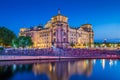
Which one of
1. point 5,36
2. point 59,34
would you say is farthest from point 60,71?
point 59,34

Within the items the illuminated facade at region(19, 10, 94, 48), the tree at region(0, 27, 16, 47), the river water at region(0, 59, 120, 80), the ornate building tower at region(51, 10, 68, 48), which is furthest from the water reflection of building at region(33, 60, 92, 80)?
the ornate building tower at region(51, 10, 68, 48)

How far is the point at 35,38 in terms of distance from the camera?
126188 millimetres

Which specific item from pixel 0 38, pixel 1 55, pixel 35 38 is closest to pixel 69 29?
pixel 35 38

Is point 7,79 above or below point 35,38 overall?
below

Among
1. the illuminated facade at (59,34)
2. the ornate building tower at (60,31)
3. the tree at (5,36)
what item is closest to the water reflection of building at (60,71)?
the tree at (5,36)

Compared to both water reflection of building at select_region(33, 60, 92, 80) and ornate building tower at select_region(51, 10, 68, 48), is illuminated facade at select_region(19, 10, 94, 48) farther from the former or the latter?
water reflection of building at select_region(33, 60, 92, 80)

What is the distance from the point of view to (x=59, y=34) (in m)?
107

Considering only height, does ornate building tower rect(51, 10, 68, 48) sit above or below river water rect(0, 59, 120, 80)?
above

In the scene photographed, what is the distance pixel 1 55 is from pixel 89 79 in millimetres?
26991

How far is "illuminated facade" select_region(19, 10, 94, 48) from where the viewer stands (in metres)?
107

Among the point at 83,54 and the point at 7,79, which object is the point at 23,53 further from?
the point at 7,79

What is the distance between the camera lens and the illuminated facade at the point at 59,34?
10688cm

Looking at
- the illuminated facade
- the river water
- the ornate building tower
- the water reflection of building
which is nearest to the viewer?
the river water

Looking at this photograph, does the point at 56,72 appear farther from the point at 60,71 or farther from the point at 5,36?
the point at 5,36
